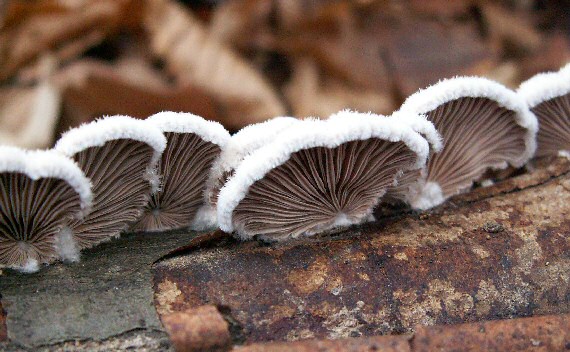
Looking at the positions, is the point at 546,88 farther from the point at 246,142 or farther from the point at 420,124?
the point at 246,142


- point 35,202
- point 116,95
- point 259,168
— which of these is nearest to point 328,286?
point 259,168

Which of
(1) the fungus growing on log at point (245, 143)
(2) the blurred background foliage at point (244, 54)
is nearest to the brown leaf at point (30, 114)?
(2) the blurred background foliage at point (244, 54)

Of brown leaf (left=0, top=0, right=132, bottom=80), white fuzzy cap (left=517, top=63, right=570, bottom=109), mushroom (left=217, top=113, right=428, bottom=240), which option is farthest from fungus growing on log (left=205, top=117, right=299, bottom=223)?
brown leaf (left=0, top=0, right=132, bottom=80)

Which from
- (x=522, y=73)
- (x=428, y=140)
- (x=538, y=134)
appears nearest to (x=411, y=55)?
(x=522, y=73)

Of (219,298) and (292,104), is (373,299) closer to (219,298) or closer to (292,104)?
(219,298)

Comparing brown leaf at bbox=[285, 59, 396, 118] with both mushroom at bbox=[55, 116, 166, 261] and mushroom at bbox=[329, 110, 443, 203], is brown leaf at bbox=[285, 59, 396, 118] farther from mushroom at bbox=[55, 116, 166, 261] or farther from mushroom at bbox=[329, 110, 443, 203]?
mushroom at bbox=[55, 116, 166, 261]

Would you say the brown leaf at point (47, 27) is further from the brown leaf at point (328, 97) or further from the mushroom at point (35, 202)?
the mushroom at point (35, 202)
